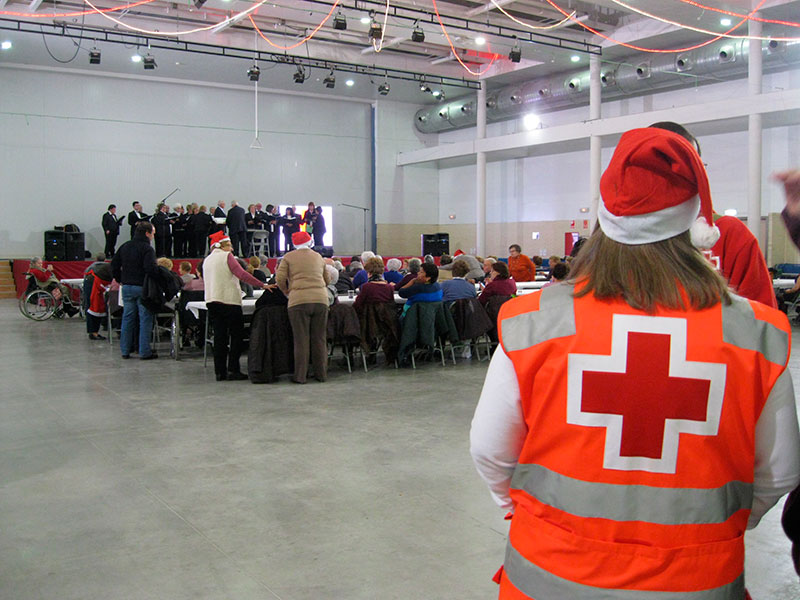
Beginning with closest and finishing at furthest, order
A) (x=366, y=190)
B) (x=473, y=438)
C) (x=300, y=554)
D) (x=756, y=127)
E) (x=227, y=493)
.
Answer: (x=473, y=438) < (x=300, y=554) < (x=227, y=493) < (x=756, y=127) < (x=366, y=190)

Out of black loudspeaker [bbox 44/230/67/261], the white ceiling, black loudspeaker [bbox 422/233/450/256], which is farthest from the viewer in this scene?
black loudspeaker [bbox 422/233/450/256]

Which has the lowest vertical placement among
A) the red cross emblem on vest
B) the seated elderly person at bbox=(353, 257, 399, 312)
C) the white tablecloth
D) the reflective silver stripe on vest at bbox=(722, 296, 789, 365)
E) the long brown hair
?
the white tablecloth

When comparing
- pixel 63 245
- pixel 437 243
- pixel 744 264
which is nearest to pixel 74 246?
pixel 63 245

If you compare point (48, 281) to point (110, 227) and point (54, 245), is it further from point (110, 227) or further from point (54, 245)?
point (110, 227)

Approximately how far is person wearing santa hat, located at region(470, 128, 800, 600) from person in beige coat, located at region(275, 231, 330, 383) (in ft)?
17.0

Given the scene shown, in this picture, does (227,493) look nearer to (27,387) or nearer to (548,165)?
(27,387)

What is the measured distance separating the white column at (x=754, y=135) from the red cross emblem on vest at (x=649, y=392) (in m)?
13.0

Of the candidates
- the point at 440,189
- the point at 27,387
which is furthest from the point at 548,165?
the point at 27,387

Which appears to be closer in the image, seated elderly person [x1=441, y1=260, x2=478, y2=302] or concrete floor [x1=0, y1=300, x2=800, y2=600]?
concrete floor [x1=0, y1=300, x2=800, y2=600]

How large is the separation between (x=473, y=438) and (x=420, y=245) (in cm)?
2081

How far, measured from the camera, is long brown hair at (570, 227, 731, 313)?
44.2 inches

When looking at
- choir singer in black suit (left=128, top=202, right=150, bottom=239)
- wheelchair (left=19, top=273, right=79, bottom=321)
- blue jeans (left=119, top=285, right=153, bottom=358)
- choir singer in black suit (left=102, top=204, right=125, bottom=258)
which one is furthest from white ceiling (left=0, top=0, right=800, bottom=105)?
blue jeans (left=119, top=285, right=153, bottom=358)

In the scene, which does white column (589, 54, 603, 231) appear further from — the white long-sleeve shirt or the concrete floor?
the white long-sleeve shirt

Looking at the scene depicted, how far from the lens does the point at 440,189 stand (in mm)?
22328
